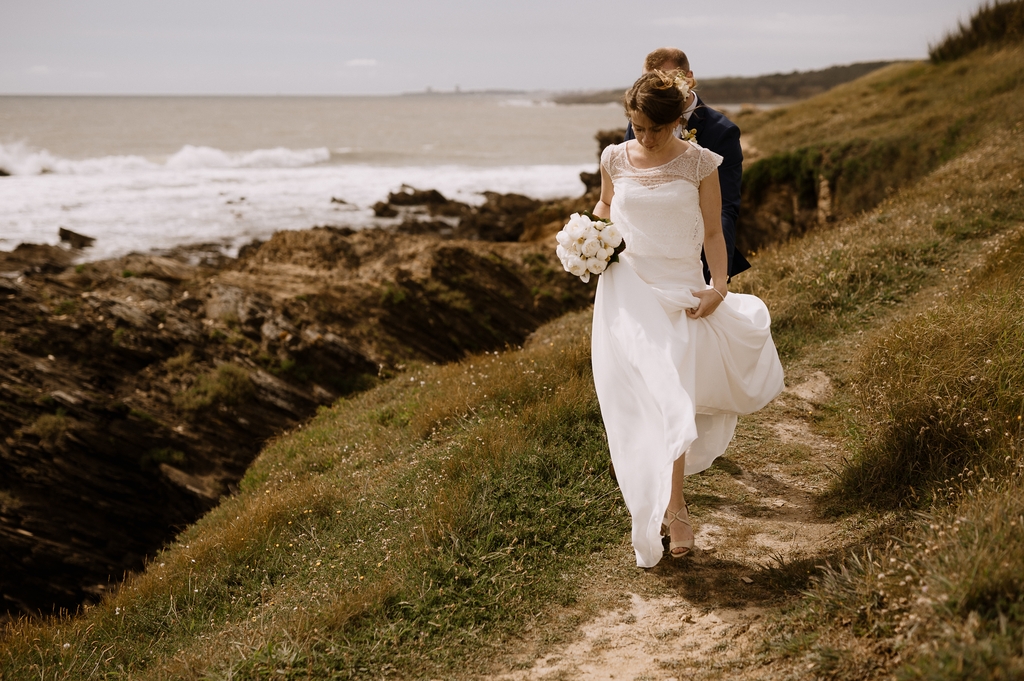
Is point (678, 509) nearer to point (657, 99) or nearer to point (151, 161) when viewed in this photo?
point (657, 99)

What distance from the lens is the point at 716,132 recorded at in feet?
18.6

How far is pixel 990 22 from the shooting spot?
82.9 feet

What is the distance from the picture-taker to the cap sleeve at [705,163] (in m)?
4.46

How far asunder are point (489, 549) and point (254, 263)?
1475 centimetres

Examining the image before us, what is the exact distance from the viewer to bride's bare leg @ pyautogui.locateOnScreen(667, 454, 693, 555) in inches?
182

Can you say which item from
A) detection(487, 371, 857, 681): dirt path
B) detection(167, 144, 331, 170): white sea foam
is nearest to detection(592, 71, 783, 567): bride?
detection(487, 371, 857, 681): dirt path

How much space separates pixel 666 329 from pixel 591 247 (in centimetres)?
72

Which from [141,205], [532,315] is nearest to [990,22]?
[532,315]

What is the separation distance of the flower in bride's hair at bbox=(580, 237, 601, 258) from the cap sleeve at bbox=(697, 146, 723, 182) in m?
0.75

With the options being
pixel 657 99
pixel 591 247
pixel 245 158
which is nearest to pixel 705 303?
pixel 591 247

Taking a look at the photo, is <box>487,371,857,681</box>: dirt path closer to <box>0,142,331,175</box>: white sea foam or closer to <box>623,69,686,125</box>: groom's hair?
<box>623,69,686,125</box>: groom's hair

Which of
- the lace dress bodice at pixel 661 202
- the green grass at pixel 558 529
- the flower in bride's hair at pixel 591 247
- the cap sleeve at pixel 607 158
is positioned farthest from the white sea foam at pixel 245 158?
the flower in bride's hair at pixel 591 247

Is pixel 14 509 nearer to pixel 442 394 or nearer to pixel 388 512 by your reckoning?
pixel 442 394

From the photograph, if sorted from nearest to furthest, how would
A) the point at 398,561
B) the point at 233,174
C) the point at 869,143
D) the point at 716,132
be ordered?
the point at 398,561 < the point at 716,132 < the point at 869,143 < the point at 233,174
